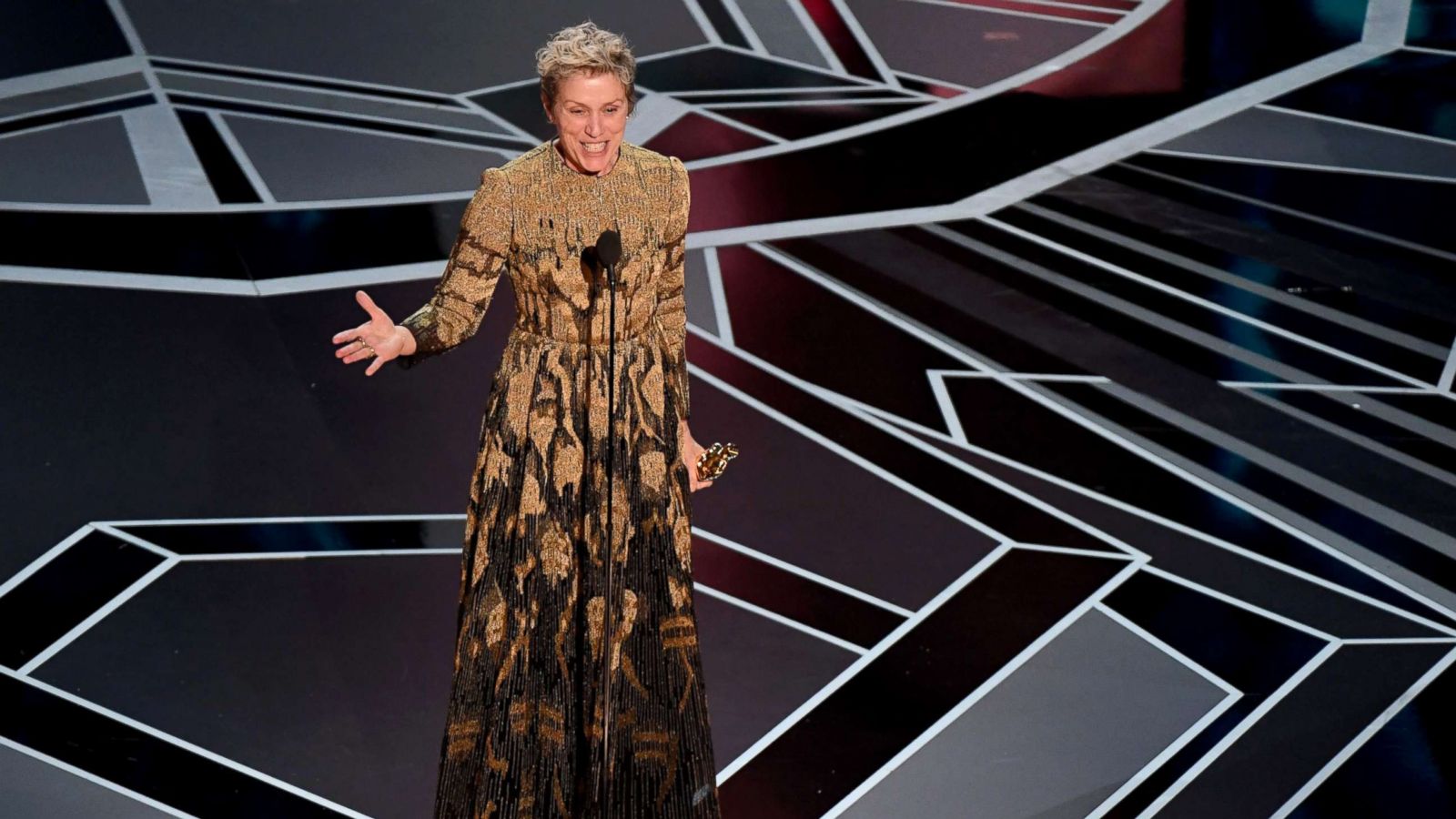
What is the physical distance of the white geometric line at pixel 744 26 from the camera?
A: 7.05m

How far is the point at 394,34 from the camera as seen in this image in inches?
272

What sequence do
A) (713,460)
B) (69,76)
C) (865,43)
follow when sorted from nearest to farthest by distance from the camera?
(713,460) < (69,76) < (865,43)

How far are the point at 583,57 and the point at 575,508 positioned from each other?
669 mm

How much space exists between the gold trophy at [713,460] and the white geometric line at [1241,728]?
1154mm

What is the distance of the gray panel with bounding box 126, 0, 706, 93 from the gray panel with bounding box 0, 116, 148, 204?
2.46 ft

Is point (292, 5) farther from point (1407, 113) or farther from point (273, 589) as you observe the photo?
point (1407, 113)

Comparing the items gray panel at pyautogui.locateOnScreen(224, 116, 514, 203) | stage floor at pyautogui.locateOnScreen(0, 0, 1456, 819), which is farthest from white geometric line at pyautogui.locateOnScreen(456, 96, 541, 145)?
gray panel at pyautogui.locateOnScreen(224, 116, 514, 203)

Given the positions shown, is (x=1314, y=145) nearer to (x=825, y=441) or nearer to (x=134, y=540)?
(x=825, y=441)

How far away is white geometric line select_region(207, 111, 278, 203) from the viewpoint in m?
5.78

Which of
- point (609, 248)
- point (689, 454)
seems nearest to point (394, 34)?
point (689, 454)

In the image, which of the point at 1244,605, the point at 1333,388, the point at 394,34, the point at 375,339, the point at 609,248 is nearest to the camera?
the point at 609,248

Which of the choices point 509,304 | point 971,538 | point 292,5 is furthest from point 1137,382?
point 292,5

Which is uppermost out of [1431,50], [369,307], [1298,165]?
[369,307]

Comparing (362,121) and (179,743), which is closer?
(179,743)
